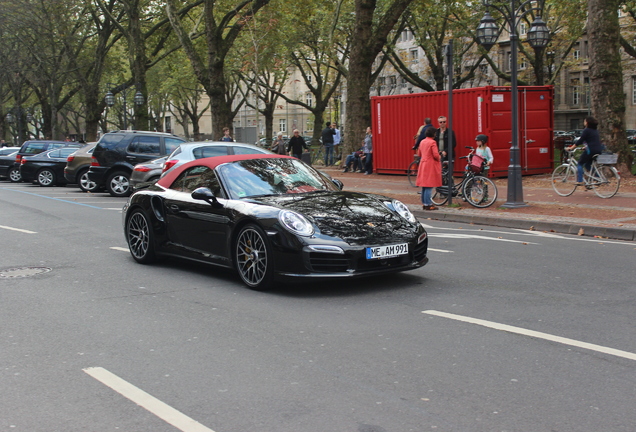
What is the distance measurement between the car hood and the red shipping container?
1457 cm

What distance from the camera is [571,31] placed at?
4056 centimetres

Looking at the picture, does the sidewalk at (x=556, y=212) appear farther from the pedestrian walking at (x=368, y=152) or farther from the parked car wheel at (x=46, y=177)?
the parked car wheel at (x=46, y=177)

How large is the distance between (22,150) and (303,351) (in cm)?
2922

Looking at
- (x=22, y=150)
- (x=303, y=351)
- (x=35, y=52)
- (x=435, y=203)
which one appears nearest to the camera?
(x=303, y=351)

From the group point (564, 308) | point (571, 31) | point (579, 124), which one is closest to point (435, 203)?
point (564, 308)

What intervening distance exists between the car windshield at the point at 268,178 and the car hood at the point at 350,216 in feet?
0.78

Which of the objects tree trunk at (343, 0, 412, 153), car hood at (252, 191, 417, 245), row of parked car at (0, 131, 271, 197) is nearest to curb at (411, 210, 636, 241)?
row of parked car at (0, 131, 271, 197)

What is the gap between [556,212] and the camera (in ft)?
47.6

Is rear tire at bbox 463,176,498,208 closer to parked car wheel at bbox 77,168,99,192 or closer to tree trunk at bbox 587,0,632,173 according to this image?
tree trunk at bbox 587,0,632,173

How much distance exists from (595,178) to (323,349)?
12621 mm

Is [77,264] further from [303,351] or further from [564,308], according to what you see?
[564,308]

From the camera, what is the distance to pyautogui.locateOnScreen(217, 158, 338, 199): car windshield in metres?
8.30

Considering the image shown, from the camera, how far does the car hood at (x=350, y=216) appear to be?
736 cm

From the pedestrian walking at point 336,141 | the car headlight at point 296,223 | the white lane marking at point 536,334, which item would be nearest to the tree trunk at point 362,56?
the pedestrian walking at point 336,141
